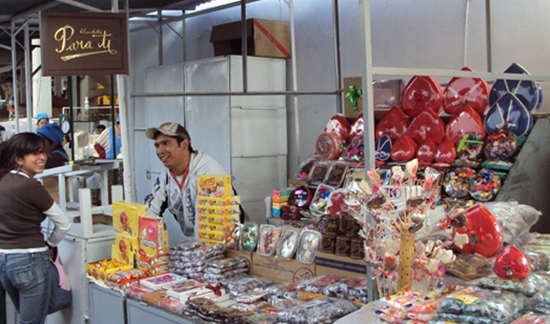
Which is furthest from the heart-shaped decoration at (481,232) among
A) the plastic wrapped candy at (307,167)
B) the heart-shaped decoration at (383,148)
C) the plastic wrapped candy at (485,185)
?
the plastic wrapped candy at (307,167)

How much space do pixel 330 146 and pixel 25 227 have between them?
2.34m

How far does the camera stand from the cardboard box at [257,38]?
6.52 meters

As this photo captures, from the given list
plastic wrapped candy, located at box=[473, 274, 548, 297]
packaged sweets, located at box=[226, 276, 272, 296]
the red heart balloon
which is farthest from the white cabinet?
plastic wrapped candy, located at box=[473, 274, 548, 297]

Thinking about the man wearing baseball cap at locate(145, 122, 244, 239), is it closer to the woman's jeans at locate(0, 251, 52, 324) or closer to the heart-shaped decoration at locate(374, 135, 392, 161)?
the woman's jeans at locate(0, 251, 52, 324)

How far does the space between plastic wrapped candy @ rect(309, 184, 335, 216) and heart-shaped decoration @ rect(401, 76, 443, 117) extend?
88cm

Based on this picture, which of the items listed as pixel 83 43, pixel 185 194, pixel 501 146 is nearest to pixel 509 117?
pixel 501 146

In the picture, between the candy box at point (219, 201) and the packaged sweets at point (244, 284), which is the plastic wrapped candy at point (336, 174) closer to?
the candy box at point (219, 201)

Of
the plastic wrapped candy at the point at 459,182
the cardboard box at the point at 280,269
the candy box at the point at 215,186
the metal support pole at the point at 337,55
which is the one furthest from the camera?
the metal support pole at the point at 337,55

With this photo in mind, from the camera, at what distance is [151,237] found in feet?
11.3

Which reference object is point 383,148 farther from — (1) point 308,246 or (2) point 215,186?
(1) point 308,246

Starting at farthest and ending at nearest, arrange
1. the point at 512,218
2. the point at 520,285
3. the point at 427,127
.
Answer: the point at 427,127 < the point at 512,218 < the point at 520,285

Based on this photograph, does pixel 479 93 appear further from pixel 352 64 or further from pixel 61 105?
pixel 61 105

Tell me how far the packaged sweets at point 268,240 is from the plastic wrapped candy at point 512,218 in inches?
42.9

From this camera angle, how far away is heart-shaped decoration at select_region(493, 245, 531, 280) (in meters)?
1.95
